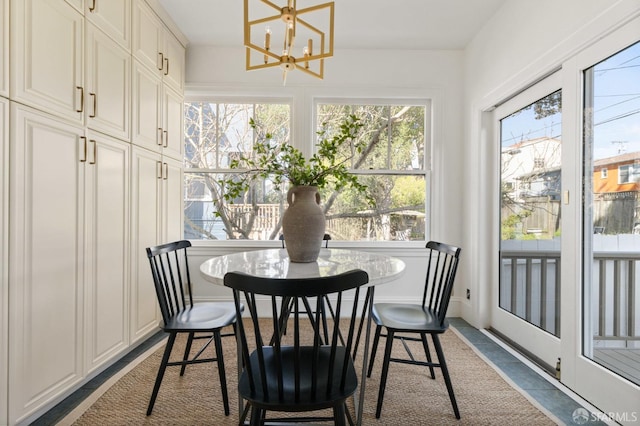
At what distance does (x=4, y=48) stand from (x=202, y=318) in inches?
60.0

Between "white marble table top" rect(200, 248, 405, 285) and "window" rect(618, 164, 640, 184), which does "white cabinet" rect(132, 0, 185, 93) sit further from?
"window" rect(618, 164, 640, 184)

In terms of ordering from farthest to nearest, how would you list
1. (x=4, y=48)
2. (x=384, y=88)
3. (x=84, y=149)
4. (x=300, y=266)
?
(x=384, y=88)
(x=84, y=149)
(x=300, y=266)
(x=4, y=48)

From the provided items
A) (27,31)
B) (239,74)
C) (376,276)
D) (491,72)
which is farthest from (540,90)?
(27,31)

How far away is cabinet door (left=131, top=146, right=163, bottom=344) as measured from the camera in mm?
2545

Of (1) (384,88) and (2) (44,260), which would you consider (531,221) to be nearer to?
(1) (384,88)

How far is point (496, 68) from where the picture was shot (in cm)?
281

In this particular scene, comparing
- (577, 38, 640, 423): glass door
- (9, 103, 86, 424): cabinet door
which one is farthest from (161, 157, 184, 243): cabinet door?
(577, 38, 640, 423): glass door

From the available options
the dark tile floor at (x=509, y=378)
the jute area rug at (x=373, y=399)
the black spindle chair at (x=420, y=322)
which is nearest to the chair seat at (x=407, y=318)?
the black spindle chair at (x=420, y=322)

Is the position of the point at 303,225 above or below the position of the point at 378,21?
below

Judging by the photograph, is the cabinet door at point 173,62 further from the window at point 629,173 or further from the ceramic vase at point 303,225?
the window at point 629,173

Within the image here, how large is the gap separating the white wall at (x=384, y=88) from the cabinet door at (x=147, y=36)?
1.90 ft

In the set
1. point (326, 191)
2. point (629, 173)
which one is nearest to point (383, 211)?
point (326, 191)

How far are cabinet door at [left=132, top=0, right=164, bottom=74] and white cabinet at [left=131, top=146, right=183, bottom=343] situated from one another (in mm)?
709

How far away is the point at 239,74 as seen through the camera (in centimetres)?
345
